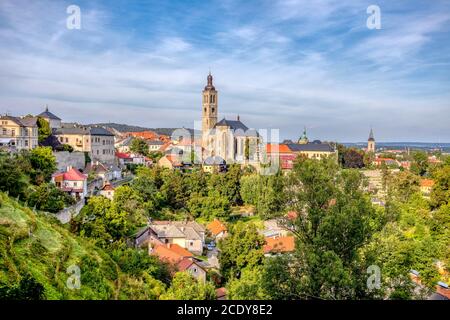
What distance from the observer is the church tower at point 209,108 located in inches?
1977

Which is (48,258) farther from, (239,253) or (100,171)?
(100,171)

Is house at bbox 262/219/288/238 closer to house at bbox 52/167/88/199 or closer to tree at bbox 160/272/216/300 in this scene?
house at bbox 52/167/88/199

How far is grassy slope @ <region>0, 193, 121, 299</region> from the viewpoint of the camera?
777 centimetres

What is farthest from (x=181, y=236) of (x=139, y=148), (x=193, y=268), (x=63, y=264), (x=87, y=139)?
(x=139, y=148)

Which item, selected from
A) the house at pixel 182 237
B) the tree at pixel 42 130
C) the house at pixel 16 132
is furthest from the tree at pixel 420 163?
the house at pixel 16 132

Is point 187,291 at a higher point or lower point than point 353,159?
lower

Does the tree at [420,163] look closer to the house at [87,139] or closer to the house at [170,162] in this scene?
the house at [170,162]

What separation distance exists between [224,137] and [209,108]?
5580mm

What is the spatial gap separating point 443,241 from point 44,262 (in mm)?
16140

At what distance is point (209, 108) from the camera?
50.3 metres

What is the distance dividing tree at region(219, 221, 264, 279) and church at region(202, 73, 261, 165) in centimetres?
2503

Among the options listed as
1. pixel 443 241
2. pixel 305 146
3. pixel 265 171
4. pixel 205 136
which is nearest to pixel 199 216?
pixel 265 171

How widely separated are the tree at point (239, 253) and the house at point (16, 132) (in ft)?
50.1
